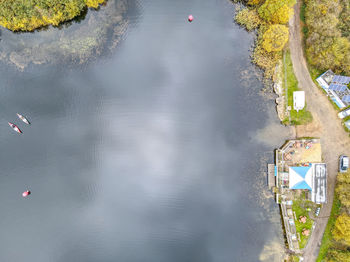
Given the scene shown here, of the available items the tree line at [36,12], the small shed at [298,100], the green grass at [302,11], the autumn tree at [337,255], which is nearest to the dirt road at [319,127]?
the green grass at [302,11]

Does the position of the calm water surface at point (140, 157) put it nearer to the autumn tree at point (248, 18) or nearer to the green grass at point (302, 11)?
the autumn tree at point (248, 18)

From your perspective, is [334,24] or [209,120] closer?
[334,24]

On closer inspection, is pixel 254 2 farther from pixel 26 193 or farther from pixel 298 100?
pixel 26 193

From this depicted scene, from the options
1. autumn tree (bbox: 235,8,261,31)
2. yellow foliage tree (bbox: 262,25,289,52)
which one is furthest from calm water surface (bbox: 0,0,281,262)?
yellow foliage tree (bbox: 262,25,289,52)

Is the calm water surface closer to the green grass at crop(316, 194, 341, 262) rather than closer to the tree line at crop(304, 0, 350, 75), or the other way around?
the green grass at crop(316, 194, 341, 262)

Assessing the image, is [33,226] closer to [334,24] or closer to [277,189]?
[277,189]

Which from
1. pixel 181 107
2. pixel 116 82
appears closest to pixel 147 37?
pixel 116 82

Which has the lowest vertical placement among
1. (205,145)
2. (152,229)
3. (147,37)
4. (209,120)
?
(152,229)
